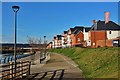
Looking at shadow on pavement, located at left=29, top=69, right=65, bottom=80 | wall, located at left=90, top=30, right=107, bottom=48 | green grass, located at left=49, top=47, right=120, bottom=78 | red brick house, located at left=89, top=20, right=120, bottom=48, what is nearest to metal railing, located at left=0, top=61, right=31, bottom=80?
shadow on pavement, located at left=29, top=69, right=65, bottom=80

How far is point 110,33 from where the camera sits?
7806 cm

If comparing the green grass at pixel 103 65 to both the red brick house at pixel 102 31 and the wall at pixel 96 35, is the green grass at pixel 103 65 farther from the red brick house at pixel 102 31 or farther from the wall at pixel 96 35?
the wall at pixel 96 35

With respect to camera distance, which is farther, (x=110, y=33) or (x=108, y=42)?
(x=110, y=33)

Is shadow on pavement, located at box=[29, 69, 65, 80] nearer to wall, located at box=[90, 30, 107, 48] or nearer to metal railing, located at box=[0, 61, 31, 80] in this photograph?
metal railing, located at box=[0, 61, 31, 80]

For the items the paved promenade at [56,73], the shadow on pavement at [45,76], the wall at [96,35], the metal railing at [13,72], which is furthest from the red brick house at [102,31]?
the metal railing at [13,72]

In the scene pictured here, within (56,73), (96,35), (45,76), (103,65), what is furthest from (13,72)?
(96,35)

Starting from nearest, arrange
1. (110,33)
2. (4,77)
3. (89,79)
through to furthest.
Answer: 1. (4,77)
2. (89,79)
3. (110,33)

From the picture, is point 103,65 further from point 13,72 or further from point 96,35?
point 96,35

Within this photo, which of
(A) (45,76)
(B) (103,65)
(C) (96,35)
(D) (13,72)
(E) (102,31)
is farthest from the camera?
(C) (96,35)

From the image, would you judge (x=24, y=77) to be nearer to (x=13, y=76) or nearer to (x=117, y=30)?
(x=13, y=76)

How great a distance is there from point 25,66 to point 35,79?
1.90m

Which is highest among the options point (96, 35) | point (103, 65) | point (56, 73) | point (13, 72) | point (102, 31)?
point (102, 31)

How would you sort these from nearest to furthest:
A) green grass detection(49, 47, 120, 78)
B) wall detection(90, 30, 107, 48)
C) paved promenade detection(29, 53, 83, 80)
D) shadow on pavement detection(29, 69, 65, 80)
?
green grass detection(49, 47, 120, 78) < shadow on pavement detection(29, 69, 65, 80) < paved promenade detection(29, 53, 83, 80) < wall detection(90, 30, 107, 48)

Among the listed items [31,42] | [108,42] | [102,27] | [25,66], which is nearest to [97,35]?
[102,27]
